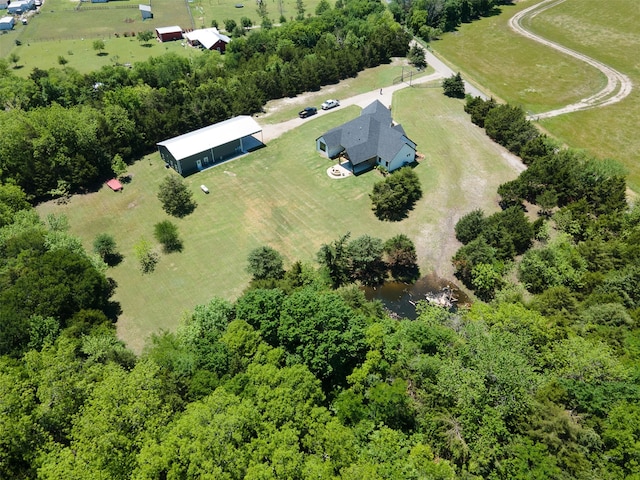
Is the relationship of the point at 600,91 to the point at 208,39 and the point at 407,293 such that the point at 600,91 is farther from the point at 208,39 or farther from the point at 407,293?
the point at 208,39

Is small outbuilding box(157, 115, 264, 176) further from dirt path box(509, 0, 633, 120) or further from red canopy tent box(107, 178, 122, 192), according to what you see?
dirt path box(509, 0, 633, 120)

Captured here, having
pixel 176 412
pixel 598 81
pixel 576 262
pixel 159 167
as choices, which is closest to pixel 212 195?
pixel 159 167

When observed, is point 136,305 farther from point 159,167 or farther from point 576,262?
point 576,262

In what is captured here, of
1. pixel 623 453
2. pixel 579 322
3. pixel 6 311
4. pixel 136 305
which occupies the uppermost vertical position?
pixel 6 311

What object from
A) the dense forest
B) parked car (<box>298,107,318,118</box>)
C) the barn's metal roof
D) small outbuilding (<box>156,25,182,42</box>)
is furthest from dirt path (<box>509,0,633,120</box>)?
small outbuilding (<box>156,25,182,42</box>)

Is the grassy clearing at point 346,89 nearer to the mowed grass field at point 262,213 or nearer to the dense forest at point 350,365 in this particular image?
the mowed grass field at point 262,213

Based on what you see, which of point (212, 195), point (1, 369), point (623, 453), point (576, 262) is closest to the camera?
point (623, 453)

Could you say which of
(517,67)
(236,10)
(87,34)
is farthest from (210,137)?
(236,10)
